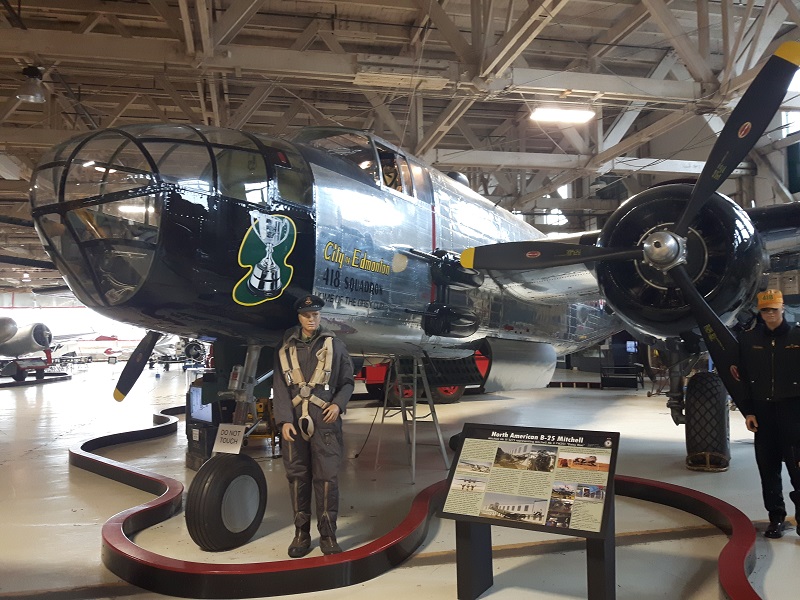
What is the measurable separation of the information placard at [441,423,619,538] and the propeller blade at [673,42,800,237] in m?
2.69

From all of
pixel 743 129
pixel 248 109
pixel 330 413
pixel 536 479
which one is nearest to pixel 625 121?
pixel 248 109

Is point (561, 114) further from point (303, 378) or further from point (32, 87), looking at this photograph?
point (32, 87)

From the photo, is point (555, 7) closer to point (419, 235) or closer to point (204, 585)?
point (419, 235)

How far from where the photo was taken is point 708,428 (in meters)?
7.90

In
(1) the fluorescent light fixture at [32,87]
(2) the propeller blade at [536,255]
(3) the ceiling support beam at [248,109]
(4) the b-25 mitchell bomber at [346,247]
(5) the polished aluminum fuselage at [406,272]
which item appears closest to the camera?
(4) the b-25 mitchell bomber at [346,247]

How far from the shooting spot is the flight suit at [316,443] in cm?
465

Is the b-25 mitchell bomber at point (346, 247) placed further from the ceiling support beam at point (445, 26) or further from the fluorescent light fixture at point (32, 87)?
the fluorescent light fixture at point (32, 87)

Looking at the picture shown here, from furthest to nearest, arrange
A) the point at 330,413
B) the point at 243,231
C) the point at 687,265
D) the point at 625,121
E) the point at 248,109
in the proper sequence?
the point at 625,121 < the point at 248,109 < the point at 687,265 < the point at 243,231 < the point at 330,413

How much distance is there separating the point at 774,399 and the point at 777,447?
456 mm

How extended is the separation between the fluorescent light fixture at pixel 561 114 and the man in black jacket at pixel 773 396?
6968 millimetres

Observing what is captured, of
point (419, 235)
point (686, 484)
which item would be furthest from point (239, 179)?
point (686, 484)

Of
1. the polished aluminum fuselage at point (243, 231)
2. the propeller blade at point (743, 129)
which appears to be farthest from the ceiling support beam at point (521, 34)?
the propeller blade at point (743, 129)

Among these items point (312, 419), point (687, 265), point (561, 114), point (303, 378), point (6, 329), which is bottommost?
point (312, 419)

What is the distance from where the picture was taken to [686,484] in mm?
7223
